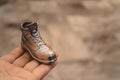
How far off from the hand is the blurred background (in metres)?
0.56

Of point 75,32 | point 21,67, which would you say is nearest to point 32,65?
point 21,67

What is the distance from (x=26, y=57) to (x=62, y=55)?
756 millimetres

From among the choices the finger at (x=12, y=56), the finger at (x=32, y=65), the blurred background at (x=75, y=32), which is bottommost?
the blurred background at (x=75, y=32)

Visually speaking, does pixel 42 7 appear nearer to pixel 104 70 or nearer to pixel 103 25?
pixel 103 25

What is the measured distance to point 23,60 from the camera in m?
1.70

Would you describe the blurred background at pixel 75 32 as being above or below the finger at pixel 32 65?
below

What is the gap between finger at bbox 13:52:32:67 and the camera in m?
1.68

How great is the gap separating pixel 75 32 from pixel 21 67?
1.20 m

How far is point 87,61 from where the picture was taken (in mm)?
2418

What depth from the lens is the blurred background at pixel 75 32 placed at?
7.67 feet

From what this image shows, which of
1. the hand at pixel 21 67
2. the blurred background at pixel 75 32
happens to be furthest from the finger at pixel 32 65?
the blurred background at pixel 75 32

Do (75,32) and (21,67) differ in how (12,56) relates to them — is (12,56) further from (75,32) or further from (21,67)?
(75,32)

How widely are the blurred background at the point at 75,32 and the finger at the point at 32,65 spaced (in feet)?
1.95

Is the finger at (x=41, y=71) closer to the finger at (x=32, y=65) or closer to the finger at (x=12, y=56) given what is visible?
the finger at (x=32, y=65)
